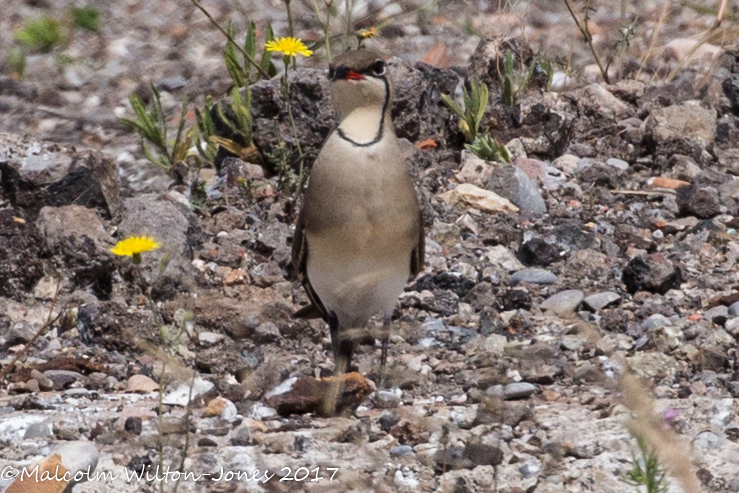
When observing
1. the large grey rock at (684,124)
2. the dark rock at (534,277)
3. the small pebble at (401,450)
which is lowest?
the dark rock at (534,277)

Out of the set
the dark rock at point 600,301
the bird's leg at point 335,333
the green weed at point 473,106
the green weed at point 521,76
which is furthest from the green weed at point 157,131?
the dark rock at point 600,301

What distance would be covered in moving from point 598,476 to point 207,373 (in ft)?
5.66

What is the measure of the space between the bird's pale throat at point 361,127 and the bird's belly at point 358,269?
0.33 meters

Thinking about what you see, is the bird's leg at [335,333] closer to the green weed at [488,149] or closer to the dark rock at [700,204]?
the green weed at [488,149]

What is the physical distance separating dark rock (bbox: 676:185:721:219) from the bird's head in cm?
208

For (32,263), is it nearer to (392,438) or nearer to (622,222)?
(392,438)

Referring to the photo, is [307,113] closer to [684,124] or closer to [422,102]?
[422,102]

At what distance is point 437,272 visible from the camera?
18.6 feet

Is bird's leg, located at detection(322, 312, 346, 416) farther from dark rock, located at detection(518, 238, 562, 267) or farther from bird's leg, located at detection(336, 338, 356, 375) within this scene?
dark rock, located at detection(518, 238, 562, 267)

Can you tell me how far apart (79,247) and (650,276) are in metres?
2.41

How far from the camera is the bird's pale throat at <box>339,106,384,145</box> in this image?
4629 mm

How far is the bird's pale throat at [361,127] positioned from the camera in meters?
4.63

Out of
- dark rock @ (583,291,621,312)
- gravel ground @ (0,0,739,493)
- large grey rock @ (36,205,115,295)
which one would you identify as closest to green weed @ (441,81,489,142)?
gravel ground @ (0,0,739,493)

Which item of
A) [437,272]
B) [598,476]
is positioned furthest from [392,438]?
[437,272]
